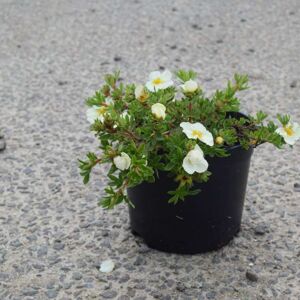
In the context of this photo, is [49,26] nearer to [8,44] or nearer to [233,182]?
[8,44]

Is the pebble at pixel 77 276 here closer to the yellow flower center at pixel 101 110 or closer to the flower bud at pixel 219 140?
the yellow flower center at pixel 101 110

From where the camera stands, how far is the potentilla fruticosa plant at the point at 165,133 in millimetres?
2041

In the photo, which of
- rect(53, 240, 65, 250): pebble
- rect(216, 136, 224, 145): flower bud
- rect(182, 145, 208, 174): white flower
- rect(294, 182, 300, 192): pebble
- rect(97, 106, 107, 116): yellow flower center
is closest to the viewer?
rect(182, 145, 208, 174): white flower

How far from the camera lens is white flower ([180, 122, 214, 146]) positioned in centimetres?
205

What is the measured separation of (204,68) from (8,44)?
1.65 m

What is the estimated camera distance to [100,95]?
89.0 inches

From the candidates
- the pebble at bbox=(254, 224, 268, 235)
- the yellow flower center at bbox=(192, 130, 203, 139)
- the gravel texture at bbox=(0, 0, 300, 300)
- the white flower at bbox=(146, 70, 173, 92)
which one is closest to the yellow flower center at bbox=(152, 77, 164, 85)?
the white flower at bbox=(146, 70, 173, 92)

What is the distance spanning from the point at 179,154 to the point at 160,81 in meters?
0.38

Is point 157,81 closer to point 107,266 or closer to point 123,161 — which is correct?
point 123,161

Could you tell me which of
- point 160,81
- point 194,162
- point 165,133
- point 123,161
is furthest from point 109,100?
point 194,162

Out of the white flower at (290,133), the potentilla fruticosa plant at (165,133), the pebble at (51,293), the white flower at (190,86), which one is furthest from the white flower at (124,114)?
the pebble at (51,293)

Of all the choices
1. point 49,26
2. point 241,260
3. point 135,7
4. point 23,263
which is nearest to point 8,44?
point 49,26

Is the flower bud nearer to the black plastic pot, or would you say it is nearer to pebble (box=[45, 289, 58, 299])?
the black plastic pot

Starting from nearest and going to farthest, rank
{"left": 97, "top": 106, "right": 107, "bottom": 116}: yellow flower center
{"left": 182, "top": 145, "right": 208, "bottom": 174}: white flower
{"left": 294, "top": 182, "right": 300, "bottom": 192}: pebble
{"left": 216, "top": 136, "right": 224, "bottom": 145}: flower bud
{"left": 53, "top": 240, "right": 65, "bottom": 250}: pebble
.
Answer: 1. {"left": 182, "top": 145, "right": 208, "bottom": 174}: white flower
2. {"left": 216, "top": 136, "right": 224, "bottom": 145}: flower bud
3. {"left": 97, "top": 106, "right": 107, "bottom": 116}: yellow flower center
4. {"left": 53, "top": 240, "right": 65, "bottom": 250}: pebble
5. {"left": 294, "top": 182, "right": 300, "bottom": 192}: pebble
